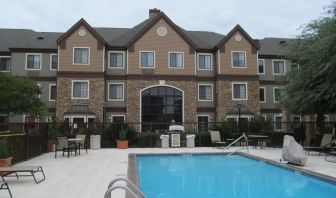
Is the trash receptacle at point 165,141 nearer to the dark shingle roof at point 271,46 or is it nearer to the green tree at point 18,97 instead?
the green tree at point 18,97

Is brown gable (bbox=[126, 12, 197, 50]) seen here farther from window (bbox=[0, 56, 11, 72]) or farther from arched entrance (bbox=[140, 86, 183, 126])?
window (bbox=[0, 56, 11, 72])

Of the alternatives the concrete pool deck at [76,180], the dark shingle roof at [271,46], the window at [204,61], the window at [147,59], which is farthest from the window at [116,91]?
the concrete pool deck at [76,180]

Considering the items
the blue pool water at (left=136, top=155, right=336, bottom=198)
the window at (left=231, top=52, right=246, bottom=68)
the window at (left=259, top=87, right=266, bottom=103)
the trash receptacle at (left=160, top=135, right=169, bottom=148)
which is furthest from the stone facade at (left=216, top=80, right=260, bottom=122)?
the blue pool water at (left=136, top=155, right=336, bottom=198)

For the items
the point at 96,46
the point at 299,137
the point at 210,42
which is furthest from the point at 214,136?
the point at 210,42

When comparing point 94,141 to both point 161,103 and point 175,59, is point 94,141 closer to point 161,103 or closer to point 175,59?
point 161,103

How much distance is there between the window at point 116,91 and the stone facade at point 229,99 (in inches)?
341

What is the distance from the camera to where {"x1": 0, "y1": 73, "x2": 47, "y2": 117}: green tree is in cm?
2833

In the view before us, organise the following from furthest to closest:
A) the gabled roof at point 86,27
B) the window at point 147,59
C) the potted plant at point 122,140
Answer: the window at point 147,59 → the gabled roof at point 86,27 → the potted plant at point 122,140

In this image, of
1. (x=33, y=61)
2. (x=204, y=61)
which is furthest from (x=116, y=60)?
(x=204, y=61)

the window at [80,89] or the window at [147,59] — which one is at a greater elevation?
the window at [147,59]

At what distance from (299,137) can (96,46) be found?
1896cm

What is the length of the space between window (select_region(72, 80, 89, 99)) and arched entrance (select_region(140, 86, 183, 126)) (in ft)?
15.8

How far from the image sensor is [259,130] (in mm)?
27297

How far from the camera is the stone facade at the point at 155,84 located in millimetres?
34469
